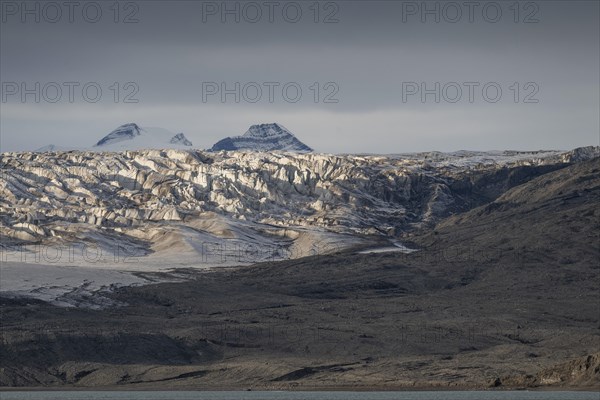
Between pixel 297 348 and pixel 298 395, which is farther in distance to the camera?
pixel 297 348

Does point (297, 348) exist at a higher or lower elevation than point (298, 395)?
higher

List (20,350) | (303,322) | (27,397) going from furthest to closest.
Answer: (303,322) < (20,350) < (27,397)

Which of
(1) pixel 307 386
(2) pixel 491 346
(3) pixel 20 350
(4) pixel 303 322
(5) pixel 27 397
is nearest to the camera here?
(5) pixel 27 397

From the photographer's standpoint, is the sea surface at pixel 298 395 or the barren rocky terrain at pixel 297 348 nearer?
the sea surface at pixel 298 395

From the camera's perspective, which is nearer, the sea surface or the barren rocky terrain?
the sea surface

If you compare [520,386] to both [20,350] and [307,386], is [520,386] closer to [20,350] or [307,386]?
[307,386]

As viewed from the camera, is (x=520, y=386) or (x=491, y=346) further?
(x=491, y=346)

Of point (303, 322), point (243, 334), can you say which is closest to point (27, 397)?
point (243, 334)
